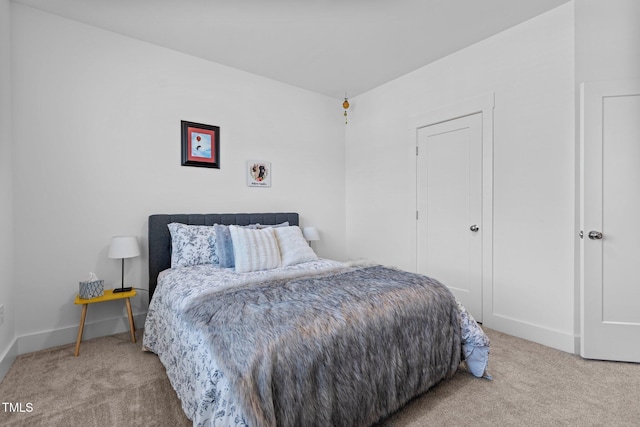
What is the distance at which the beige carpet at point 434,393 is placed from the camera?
164 centimetres

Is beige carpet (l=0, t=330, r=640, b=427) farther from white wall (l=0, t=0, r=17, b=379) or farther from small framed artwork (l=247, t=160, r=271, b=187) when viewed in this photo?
small framed artwork (l=247, t=160, r=271, b=187)

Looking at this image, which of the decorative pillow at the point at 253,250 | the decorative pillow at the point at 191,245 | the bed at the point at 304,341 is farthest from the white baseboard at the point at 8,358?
the decorative pillow at the point at 253,250

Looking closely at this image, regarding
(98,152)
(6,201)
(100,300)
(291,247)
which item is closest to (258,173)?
(291,247)

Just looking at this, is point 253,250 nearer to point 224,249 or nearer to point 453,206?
point 224,249

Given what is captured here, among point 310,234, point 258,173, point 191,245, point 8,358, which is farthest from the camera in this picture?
point 310,234

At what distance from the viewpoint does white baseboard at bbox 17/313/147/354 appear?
2.43 m

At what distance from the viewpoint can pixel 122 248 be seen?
256cm

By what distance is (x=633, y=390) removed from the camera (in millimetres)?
1896

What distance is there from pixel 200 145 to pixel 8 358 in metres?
2.27

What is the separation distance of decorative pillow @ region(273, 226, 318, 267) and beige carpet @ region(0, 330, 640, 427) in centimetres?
129

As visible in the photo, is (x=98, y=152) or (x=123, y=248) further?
(x=98, y=152)

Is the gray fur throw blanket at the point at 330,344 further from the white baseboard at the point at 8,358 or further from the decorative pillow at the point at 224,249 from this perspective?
the white baseboard at the point at 8,358

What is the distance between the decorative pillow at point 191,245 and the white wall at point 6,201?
3.60 feet

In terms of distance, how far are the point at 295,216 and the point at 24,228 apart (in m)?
2.51
